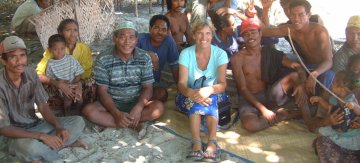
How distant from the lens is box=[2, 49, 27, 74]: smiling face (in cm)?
305

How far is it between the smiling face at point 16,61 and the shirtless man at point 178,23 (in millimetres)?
2529

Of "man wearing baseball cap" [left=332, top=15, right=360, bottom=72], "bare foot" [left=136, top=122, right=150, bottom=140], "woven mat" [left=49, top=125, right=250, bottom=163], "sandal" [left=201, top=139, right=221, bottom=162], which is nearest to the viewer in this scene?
"sandal" [left=201, top=139, right=221, bottom=162]

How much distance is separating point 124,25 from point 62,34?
0.98m

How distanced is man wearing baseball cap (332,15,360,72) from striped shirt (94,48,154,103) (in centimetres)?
200

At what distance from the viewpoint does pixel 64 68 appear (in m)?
3.97

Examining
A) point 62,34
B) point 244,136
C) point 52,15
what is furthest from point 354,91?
point 52,15

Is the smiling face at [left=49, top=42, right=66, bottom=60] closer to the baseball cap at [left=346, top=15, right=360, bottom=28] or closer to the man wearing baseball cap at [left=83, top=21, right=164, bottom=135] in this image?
the man wearing baseball cap at [left=83, top=21, right=164, bottom=135]

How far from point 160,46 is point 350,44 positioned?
2098 mm

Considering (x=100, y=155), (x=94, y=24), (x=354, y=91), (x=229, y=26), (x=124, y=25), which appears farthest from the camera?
(x=94, y=24)

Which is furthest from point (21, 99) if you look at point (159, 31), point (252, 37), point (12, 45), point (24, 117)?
point (252, 37)

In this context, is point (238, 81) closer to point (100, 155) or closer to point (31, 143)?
point (100, 155)

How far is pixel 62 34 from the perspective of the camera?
4207mm

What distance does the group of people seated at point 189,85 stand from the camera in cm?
310

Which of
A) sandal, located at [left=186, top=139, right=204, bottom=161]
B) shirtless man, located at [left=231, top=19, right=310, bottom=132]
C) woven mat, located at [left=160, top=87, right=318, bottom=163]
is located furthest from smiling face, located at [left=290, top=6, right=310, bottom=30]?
sandal, located at [left=186, top=139, right=204, bottom=161]
